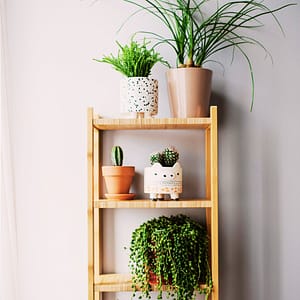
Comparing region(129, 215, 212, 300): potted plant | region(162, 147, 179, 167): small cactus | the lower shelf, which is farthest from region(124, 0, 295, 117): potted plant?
the lower shelf

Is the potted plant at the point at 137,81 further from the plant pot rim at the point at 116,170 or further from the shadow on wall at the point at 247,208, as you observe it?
the shadow on wall at the point at 247,208

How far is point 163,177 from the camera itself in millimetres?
1953

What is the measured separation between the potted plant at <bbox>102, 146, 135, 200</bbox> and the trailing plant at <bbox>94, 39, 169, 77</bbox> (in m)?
0.30

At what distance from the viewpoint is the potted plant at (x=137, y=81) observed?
6.42ft

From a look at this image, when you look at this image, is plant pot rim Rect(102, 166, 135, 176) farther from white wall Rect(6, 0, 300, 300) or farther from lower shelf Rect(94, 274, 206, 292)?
lower shelf Rect(94, 274, 206, 292)

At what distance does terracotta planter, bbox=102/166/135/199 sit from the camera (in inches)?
78.7

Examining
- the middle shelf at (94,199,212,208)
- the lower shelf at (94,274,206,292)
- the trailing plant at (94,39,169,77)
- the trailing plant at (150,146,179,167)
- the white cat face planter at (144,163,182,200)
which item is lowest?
the lower shelf at (94,274,206,292)

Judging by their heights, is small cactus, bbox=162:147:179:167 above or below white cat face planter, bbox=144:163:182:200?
above

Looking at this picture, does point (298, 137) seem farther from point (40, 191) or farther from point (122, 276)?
point (40, 191)

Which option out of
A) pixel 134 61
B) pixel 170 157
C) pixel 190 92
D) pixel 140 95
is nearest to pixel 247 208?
pixel 170 157

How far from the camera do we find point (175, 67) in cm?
218

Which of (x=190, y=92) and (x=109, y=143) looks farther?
(x=109, y=143)

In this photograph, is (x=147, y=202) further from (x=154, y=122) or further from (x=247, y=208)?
(x=247, y=208)

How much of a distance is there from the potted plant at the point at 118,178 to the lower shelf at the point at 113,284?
316 millimetres
